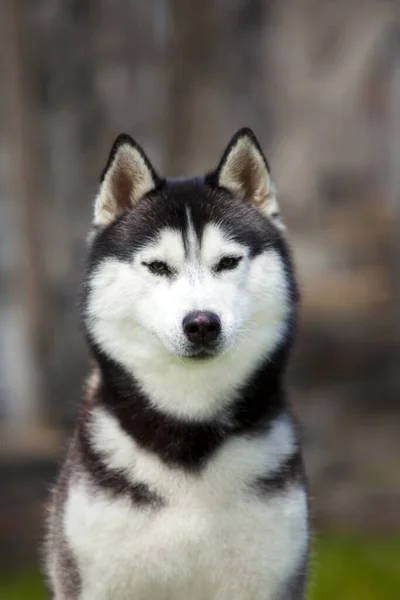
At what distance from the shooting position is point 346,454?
753cm

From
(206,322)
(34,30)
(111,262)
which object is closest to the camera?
(206,322)

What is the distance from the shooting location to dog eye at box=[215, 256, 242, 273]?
351 cm

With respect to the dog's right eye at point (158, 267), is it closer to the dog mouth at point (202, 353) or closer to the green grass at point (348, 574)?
the dog mouth at point (202, 353)

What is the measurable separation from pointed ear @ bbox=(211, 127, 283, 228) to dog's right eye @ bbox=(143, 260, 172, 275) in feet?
1.28

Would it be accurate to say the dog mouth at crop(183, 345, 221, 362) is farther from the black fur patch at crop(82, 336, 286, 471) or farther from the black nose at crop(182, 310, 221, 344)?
the black fur patch at crop(82, 336, 286, 471)

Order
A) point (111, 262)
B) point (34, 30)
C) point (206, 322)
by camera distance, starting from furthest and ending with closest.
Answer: point (34, 30) → point (111, 262) → point (206, 322)

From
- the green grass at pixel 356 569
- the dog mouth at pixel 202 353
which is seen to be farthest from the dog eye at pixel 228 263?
the green grass at pixel 356 569

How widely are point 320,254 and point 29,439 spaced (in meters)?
2.20

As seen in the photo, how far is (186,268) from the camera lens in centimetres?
347

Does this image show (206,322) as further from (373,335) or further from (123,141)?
(373,335)

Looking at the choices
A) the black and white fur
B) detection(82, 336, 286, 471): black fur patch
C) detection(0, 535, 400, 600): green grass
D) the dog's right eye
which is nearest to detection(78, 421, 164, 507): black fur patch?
the black and white fur

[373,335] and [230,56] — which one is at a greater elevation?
[230,56]

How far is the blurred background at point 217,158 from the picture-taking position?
726cm

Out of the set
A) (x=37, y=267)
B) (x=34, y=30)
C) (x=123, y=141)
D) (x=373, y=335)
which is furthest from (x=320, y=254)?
(x=123, y=141)
